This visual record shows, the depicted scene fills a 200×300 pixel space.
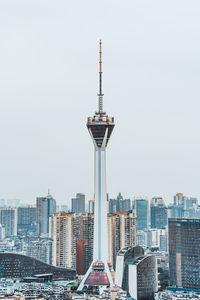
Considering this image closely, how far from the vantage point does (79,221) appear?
42.0 m

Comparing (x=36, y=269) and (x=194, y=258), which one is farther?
(x=36, y=269)

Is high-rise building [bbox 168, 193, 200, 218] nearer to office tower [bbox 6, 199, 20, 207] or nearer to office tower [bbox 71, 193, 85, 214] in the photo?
office tower [bbox 71, 193, 85, 214]

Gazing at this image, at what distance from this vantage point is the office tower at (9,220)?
235 ft

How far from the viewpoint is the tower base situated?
102ft

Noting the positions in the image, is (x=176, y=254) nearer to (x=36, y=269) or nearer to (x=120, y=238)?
(x=120, y=238)

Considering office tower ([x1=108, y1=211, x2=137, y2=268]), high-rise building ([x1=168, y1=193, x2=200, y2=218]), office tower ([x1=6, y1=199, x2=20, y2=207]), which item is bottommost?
office tower ([x1=108, y1=211, x2=137, y2=268])

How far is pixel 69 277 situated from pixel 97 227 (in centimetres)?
596

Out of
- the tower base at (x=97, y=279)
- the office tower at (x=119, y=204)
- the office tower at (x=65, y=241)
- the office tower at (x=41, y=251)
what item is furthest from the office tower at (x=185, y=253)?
the office tower at (x=119, y=204)

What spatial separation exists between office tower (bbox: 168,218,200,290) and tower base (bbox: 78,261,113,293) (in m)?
4.68

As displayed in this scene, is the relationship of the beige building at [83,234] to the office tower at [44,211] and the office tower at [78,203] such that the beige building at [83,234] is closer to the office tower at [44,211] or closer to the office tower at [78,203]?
the office tower at [44,211]

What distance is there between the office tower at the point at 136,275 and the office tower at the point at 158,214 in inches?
1605

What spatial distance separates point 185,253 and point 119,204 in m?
32.5

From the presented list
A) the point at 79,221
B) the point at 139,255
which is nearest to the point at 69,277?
the point at 79,221

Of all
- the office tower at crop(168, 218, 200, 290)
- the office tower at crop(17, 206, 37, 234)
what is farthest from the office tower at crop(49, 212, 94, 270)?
the office tower at crop(17, 206, 37, 234)
